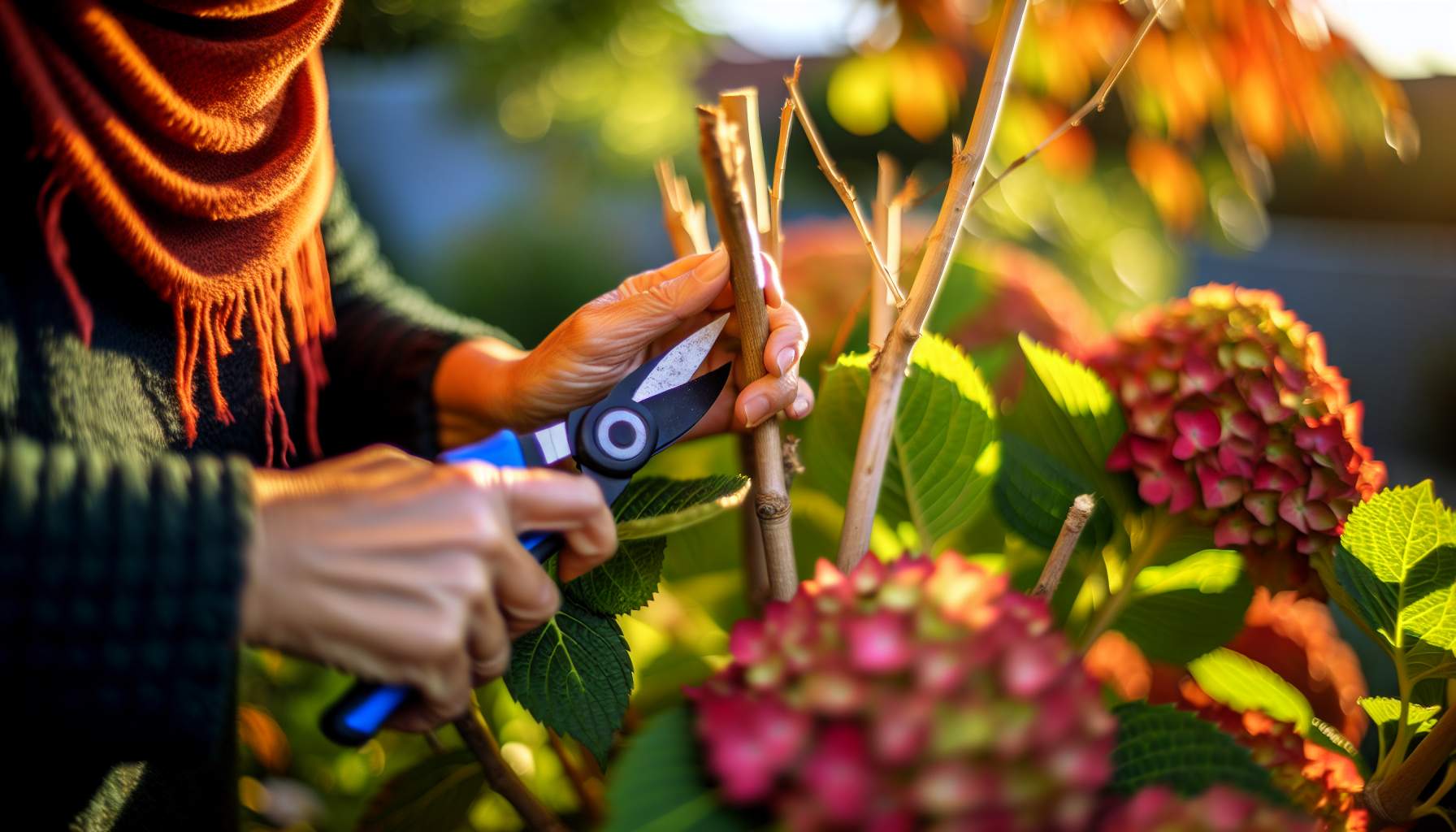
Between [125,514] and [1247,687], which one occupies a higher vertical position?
[125,514]

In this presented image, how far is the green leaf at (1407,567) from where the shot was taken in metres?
0.32

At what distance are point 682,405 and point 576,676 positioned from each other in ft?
0.37

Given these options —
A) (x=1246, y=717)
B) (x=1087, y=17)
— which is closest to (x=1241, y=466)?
(x=1246, y=717)

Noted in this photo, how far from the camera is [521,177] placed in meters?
2.27

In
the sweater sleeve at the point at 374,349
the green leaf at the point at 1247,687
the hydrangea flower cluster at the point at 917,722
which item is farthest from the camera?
the sweater sleeve at the point at 374,349

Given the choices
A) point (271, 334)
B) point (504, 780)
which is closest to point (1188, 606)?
point (504, 780)

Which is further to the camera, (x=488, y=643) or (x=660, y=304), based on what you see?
(x=660, y=304)

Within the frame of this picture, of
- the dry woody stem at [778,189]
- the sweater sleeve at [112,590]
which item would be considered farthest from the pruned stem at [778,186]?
the sweater sleeve at [112,590]

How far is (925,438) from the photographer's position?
14.4 inches

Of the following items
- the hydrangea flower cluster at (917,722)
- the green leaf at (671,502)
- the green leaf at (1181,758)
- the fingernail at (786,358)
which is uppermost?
the fingernail at (786,358)

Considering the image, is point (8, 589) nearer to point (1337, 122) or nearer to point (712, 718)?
point (712, 718)

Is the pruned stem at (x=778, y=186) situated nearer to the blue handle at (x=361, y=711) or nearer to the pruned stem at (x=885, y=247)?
the pruned stem at (x=885, y=247)

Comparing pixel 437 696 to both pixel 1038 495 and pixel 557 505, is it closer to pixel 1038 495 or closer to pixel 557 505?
pixel 557 505

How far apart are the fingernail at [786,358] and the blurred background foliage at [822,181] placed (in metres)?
0.08
